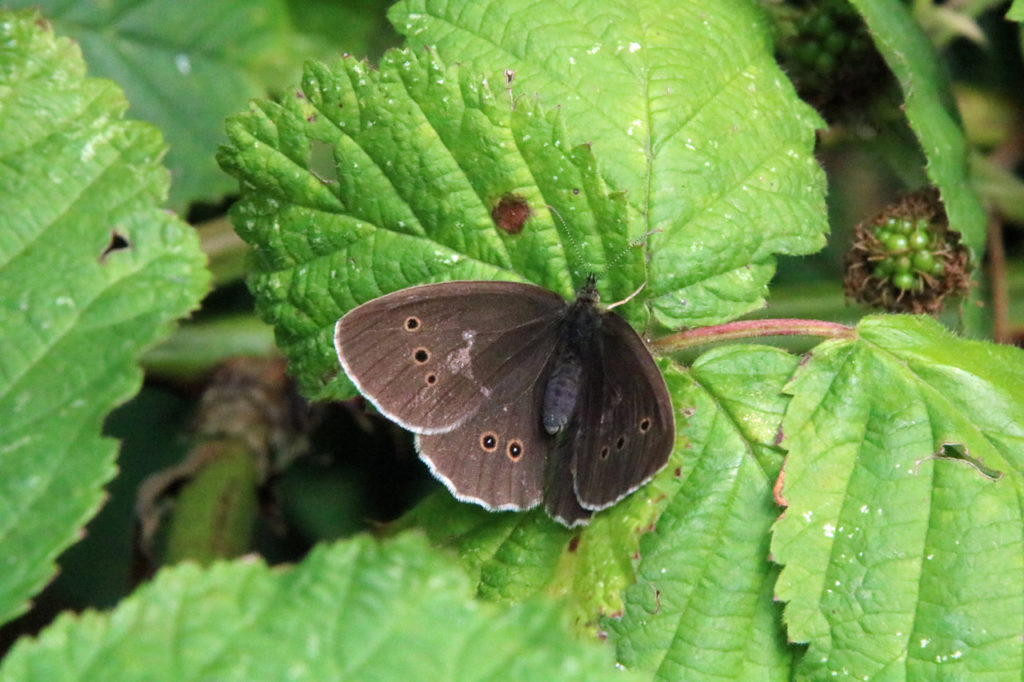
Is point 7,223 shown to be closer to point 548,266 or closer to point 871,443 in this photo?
point 548,266

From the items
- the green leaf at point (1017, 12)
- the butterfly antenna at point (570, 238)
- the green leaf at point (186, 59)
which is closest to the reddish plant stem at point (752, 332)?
the butterfly antenna at point (570, 238)

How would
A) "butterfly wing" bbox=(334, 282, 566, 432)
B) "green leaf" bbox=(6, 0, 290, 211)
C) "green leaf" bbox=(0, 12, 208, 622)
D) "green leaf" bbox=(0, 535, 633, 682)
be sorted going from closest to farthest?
"green leaf" bbox=(0, 535, 633, 682)
"green leaf" bbox=(0, 12, 208, 622)
"butterfly wing" bbox=(334, 282, 566, 432)
"green leaf" bbox=(6, 0, 290, 211)

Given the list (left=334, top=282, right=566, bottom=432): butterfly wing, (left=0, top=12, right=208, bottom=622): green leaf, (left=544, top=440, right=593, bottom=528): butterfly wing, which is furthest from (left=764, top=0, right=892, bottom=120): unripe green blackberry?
(left=0, top=12, right=208, bottom=622): green leaf

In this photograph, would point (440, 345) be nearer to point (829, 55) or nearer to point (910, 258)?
point (910, 258)

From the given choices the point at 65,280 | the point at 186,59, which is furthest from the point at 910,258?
the point at 186,59

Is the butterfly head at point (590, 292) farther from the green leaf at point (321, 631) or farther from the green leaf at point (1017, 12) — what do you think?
the green leaf at point (1017, 12)

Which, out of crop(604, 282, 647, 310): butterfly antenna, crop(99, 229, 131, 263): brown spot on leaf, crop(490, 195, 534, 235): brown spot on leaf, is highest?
crop(99, 229, 131, 263): brown spot on leaf

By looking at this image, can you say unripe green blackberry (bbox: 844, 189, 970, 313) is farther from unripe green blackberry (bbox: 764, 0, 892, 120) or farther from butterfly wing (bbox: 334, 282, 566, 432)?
butterfly wing (bbox: 334, 282, 566, 432)
